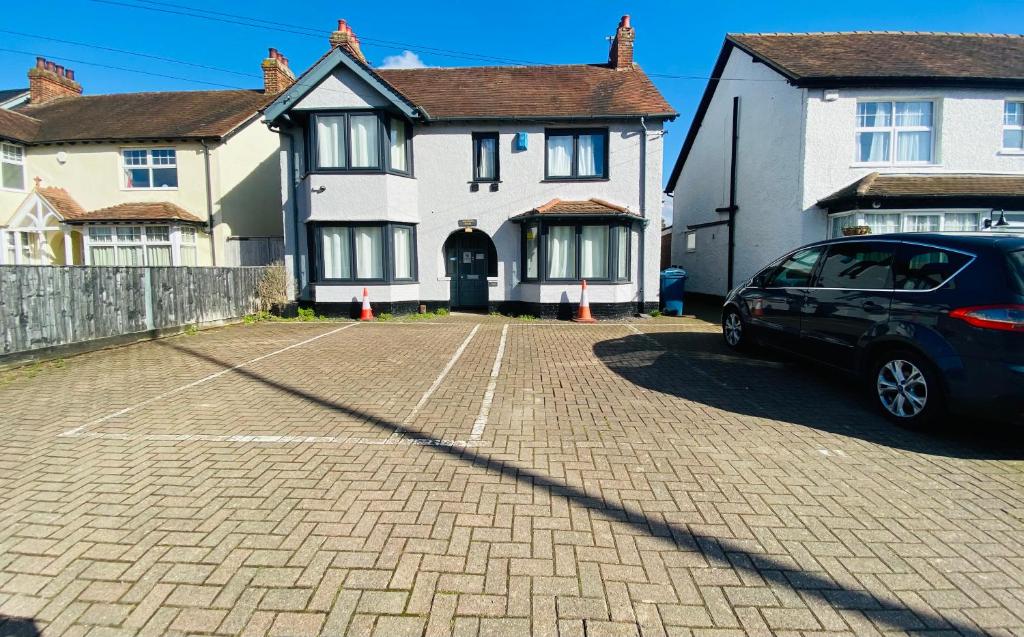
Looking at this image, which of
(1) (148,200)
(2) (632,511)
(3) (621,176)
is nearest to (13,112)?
(1) (148,200)

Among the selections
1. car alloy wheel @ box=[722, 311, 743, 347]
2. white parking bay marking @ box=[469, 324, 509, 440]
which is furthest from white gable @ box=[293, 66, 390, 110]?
car alloy wheel @ box=[722, 311, 743, 347]

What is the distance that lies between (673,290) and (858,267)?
8479mm

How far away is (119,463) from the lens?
406 centimetres

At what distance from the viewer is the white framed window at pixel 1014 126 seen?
12.8m

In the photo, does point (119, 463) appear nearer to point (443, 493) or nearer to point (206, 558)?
point (206, 558)

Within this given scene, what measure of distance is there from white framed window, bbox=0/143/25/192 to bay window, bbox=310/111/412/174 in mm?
12766

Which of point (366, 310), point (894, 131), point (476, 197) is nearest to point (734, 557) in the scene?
point (366, 310)

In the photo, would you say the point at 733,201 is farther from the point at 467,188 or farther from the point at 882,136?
the point at 467,188

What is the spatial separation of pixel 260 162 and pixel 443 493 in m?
18.5

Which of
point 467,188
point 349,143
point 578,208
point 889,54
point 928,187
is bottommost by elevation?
point 578,208

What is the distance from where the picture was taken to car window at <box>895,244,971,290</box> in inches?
180

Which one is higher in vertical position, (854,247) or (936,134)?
(936,134)

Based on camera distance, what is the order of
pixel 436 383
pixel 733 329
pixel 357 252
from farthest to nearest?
pixel 357 252 → pixel 733 329 → pixel 436 383

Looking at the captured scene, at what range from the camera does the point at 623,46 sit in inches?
630
